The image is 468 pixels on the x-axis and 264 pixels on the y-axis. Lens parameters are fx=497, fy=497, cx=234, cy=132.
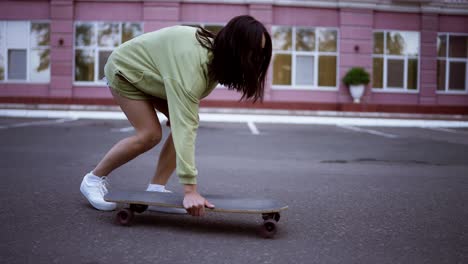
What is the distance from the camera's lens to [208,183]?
15.1 feet

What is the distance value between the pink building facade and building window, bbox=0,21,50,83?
4cm

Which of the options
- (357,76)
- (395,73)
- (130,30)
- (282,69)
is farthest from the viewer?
(395,73)

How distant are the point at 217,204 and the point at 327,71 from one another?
19697mm

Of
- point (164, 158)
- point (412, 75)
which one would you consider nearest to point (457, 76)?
point (412, 75)

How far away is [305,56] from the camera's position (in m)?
21.9

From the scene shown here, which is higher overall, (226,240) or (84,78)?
(84,78)

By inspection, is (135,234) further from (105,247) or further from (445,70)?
(445,70)

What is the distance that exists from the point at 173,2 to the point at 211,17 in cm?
172

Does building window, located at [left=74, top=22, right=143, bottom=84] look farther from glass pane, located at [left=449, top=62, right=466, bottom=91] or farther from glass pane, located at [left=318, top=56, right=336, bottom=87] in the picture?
glass pane, located at [left=449, top=62, right=466, bottom=91]

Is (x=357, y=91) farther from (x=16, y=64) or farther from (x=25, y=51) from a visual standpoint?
(x=16, y=64)

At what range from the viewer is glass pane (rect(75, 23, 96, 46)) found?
21.5 metres

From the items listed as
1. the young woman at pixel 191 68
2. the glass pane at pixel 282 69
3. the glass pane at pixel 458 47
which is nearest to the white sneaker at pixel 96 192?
the young woman at pixel 191 68

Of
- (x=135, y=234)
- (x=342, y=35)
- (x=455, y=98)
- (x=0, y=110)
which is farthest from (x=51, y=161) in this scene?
(x=455, y=98)

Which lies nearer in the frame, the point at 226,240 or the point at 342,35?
the point at 226,240
